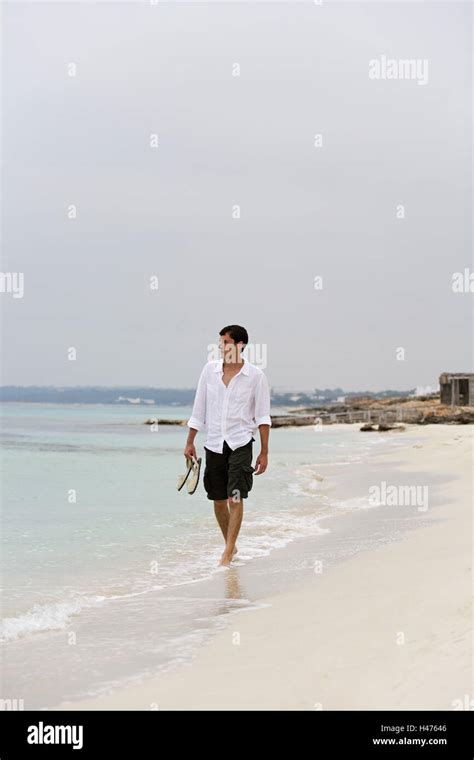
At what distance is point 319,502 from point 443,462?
246 inches

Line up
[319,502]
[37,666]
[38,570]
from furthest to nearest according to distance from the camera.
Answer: [319,502], [38,570], [37,666]

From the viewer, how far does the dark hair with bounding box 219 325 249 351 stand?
7.46 m

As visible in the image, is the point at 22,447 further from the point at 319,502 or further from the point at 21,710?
the point at 21,710

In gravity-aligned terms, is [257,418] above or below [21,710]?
above

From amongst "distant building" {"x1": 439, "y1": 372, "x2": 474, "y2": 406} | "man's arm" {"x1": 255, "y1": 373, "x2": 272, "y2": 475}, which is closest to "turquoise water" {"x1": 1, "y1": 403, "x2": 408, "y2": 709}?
"man's arm" {"x1": 255, "y1": 373, "x2": 272, "y2": 475}

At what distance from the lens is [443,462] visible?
59.4 ft

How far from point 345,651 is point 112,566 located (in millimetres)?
A: 3982

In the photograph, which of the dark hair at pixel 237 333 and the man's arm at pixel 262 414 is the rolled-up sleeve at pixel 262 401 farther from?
the dark hair at pixel 237 333

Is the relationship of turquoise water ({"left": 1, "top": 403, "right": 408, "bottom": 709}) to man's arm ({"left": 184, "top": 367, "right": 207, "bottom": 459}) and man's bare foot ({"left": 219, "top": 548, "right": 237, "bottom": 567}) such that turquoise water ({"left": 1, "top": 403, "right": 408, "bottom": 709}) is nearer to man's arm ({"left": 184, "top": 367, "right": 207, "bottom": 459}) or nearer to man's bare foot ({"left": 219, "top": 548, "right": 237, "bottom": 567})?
man's bare foot ({"left": 219, "top": 548, "right": 237, "bottom": 567})

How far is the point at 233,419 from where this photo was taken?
7.59m

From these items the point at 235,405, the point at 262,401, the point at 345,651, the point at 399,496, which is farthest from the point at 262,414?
the point at 399,496
